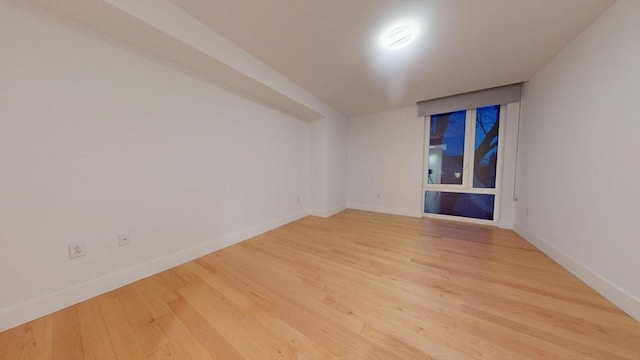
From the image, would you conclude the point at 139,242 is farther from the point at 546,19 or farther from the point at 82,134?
the point at 546,19

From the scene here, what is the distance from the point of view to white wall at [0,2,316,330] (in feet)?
3.72

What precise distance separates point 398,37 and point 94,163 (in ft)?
9.05

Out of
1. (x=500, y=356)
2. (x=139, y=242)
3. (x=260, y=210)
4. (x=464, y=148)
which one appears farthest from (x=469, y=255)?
(x=139, y=242)

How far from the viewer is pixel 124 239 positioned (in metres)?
1.54

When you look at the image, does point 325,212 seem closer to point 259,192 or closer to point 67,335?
point 259,192

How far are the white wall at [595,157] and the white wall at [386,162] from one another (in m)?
1.60

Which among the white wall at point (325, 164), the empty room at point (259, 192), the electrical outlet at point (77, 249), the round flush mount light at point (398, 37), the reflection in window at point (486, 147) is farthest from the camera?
the white wall at point (325, 164)

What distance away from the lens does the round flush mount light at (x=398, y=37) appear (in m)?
1.63

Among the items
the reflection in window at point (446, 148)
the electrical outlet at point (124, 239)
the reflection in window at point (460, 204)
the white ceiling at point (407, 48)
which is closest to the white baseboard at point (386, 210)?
the reflection in window at point (460, 204)

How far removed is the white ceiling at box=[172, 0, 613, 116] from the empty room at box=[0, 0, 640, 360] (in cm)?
2

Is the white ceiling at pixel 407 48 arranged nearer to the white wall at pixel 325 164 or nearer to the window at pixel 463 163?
the window at pixel 463 163

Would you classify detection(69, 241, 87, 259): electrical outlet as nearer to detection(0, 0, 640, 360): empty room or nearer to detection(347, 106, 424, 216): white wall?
detection(0, 0, 640, 360): empty room

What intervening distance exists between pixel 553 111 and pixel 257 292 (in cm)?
358

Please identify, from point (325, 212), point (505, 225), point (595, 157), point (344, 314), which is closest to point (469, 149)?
point (505, 225)
